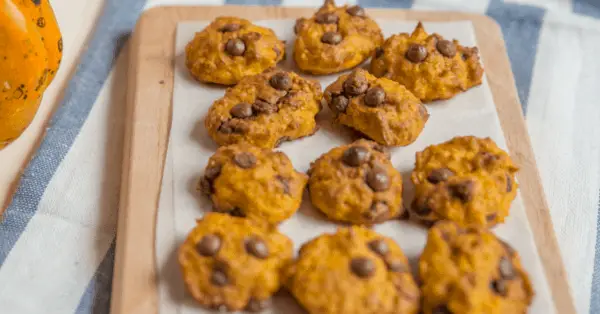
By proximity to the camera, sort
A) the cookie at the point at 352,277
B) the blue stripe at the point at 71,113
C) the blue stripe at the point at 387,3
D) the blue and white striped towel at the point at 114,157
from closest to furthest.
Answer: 1. the cookie at the point at 352,277
2. the blue and white striped towel at the point at 114,157
3. the blue stripe at the point at 71,113
4. the blue stripe at the point at 387,3

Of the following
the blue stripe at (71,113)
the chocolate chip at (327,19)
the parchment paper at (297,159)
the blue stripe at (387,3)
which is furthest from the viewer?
the blue stripe at (387,3)

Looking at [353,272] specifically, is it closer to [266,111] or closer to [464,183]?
[464,183]

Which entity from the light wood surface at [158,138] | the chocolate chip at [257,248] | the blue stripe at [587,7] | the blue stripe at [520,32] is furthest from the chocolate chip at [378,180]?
the blue stripe at [587,7]

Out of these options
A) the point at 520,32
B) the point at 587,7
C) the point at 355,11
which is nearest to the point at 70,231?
the point at 355,11

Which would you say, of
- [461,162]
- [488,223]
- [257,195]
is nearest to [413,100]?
[461,162]

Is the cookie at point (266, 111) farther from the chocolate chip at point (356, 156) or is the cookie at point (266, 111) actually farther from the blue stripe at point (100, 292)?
the blue stripe at point (100, 292)

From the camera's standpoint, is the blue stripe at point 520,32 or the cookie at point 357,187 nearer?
the cookie at point 357,187
